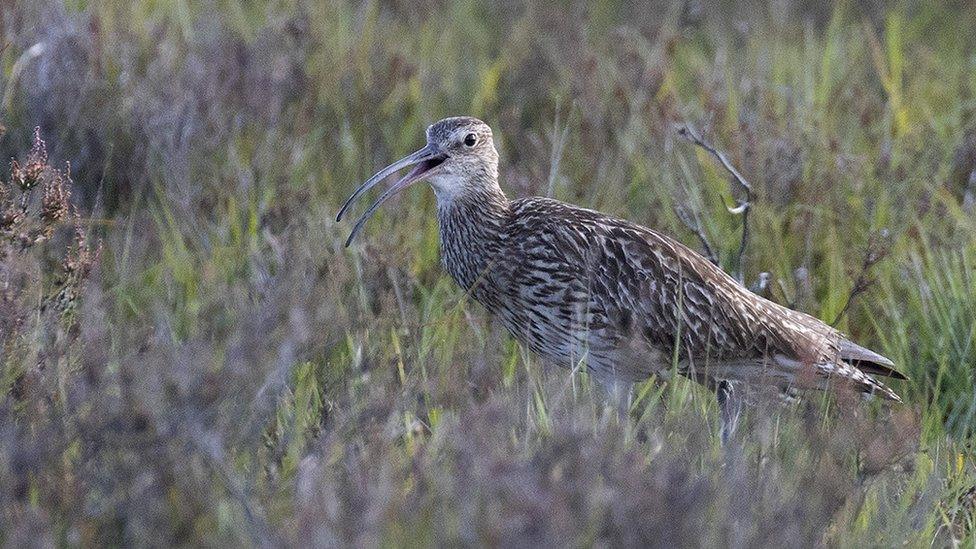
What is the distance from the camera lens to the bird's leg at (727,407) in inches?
174

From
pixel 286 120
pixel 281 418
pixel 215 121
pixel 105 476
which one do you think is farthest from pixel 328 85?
pixel 105 476

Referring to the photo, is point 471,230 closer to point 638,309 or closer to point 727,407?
point 638,309

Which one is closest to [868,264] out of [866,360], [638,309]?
[866,360]

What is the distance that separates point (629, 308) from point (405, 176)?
3.35 feet

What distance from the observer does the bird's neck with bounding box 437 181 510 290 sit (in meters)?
5.52

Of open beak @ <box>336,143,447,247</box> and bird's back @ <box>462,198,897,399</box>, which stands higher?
open beak @ <box>336,143,447,247</box>

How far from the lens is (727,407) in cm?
498

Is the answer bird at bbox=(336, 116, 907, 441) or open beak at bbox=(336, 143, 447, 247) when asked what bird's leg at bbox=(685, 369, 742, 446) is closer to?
bird at bbox=(336, 116, 907, 441)

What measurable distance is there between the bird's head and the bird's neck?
3 centimetres

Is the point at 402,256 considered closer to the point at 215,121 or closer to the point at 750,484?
the point at 215,121

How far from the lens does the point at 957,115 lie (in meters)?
7.55

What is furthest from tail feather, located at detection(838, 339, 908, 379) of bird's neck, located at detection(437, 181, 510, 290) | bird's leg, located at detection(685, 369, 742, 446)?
A: bird's neck, located at detection(437, 181, 510, 290)

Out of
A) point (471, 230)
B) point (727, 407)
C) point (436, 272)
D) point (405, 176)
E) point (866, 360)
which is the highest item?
point (405, 176)

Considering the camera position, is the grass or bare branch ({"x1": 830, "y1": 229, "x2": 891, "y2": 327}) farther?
bare branch ({"x1": 830, "y1": 229, "x2": 891, "y2": 327})
